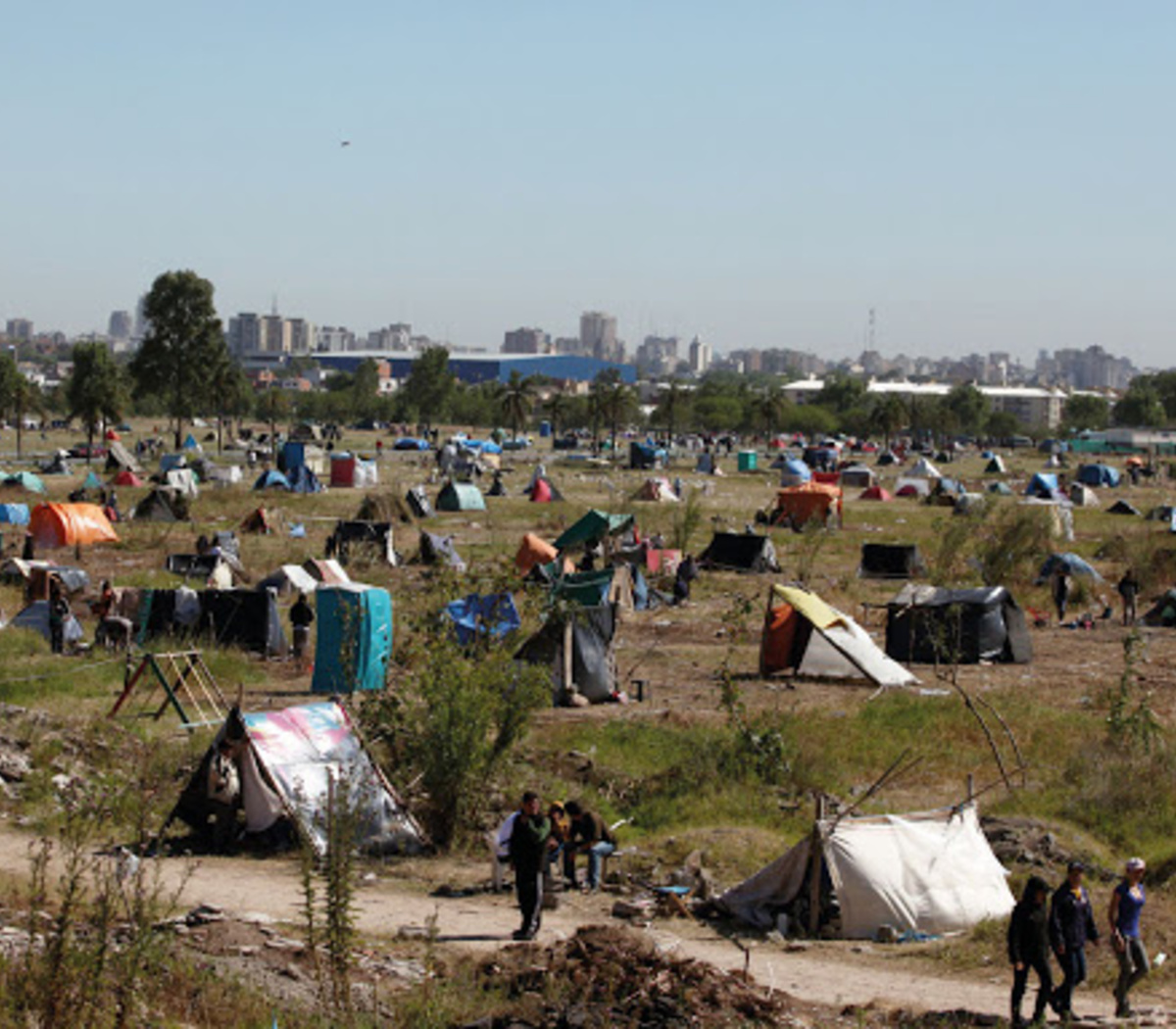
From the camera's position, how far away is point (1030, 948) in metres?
9.85

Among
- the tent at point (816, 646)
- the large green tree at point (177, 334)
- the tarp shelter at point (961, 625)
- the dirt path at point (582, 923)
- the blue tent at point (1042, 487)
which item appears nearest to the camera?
the dirt path at point (582, 923)

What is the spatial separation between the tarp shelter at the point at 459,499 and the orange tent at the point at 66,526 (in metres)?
12.2

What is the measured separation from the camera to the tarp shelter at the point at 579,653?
19.7 m

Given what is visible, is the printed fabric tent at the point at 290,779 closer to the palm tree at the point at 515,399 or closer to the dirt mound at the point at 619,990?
the dirt mound at the point at 619,990

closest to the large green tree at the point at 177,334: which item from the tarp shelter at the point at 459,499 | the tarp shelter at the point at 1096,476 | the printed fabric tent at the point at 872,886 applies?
the tarp shelter at the point at 459,499

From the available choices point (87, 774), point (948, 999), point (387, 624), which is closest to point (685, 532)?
point (387, 624)

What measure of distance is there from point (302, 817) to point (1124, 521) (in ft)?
138

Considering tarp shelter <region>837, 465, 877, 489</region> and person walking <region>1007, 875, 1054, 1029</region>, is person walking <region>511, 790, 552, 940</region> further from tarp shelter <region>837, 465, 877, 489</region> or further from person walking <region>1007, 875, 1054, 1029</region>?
tarp shelter <region>837, 465, 877, 489</region>

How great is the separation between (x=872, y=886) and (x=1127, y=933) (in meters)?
2.26

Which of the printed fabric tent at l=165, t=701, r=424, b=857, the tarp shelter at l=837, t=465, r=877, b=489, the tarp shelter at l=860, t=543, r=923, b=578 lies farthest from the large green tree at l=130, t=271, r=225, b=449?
the printed fabric tent at l=165, t=701, r=424, b=857

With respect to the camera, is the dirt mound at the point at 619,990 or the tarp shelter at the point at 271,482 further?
the tarp shelter at the point at 271,482

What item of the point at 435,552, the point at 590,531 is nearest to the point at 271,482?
the point at 435,552

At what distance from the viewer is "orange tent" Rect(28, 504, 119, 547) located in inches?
1379

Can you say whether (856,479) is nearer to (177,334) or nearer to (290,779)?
(177,334)
